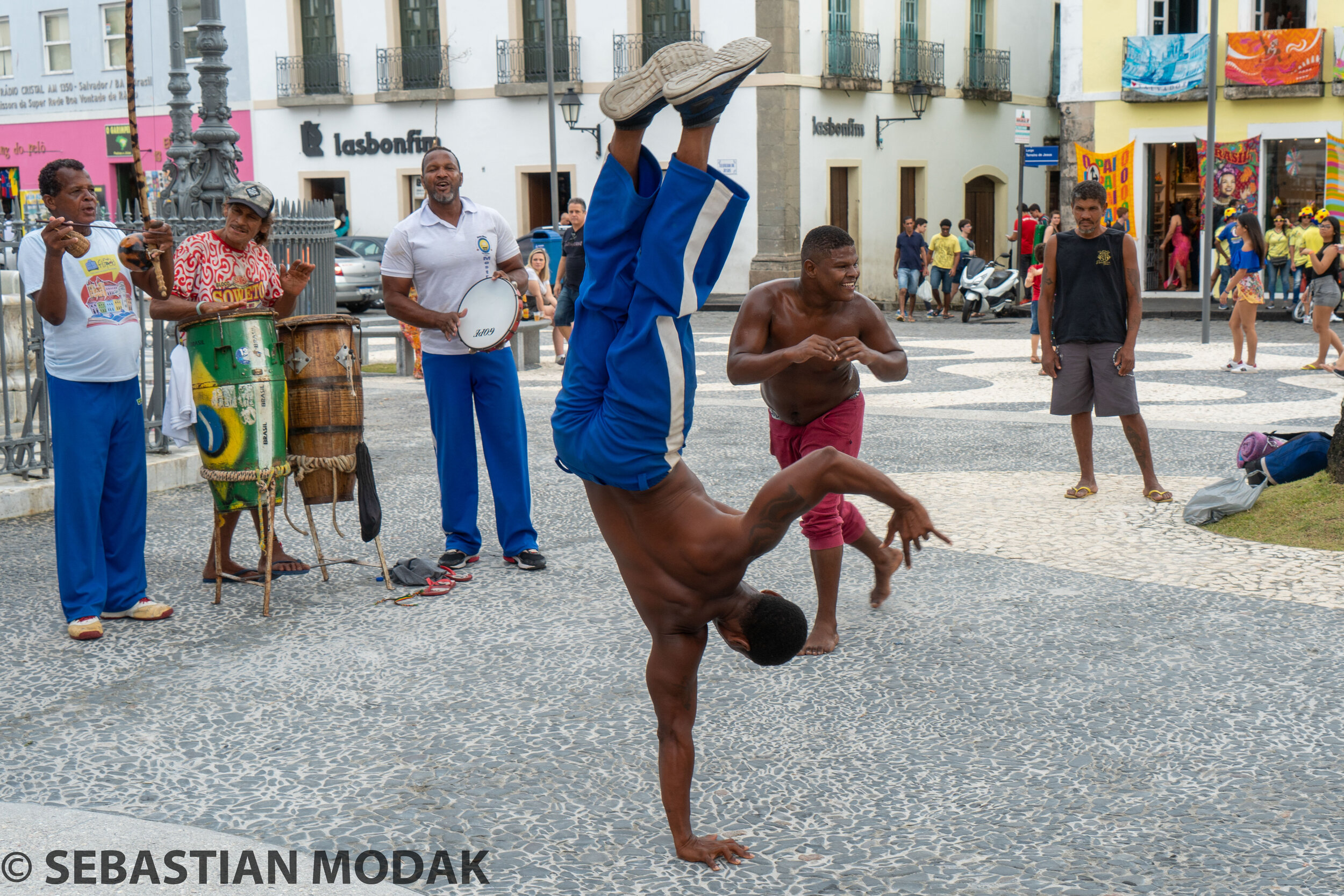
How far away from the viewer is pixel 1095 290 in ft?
27.0

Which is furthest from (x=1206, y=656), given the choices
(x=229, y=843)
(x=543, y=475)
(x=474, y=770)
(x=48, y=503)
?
(x=48, y=503)

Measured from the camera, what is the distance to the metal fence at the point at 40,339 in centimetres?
823

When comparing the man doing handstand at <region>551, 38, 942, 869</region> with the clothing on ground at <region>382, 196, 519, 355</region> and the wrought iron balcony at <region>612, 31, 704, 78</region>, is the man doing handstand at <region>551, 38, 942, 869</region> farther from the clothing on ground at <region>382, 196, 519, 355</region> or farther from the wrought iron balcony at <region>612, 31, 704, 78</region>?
the wrought iron balcony at <region>612, 31, 704, 78</region>

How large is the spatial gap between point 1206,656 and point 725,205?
2.80 m

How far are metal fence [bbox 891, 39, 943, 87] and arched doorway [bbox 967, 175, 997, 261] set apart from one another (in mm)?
2934

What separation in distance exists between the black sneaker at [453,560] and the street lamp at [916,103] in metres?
25.7

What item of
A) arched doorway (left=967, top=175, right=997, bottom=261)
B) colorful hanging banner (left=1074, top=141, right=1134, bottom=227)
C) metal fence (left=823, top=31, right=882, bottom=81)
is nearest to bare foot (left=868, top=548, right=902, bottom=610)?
colorful hanging banner (left=1074, top=141, right=1134, bottom=227)

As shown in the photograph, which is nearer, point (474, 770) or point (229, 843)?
point (229, 843)

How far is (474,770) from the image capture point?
4191 millimetres

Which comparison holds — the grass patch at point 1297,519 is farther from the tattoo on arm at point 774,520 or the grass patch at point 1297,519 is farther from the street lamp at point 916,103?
the street lamp at point 916,103

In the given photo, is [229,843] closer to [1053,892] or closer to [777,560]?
[1053,892]

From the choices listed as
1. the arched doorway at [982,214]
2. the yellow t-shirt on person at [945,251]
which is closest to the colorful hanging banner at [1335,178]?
the yellow t-shirt on person at [945,251]

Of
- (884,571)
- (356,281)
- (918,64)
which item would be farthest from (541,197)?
(884,571)

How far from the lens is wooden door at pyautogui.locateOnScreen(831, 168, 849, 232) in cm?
2991
